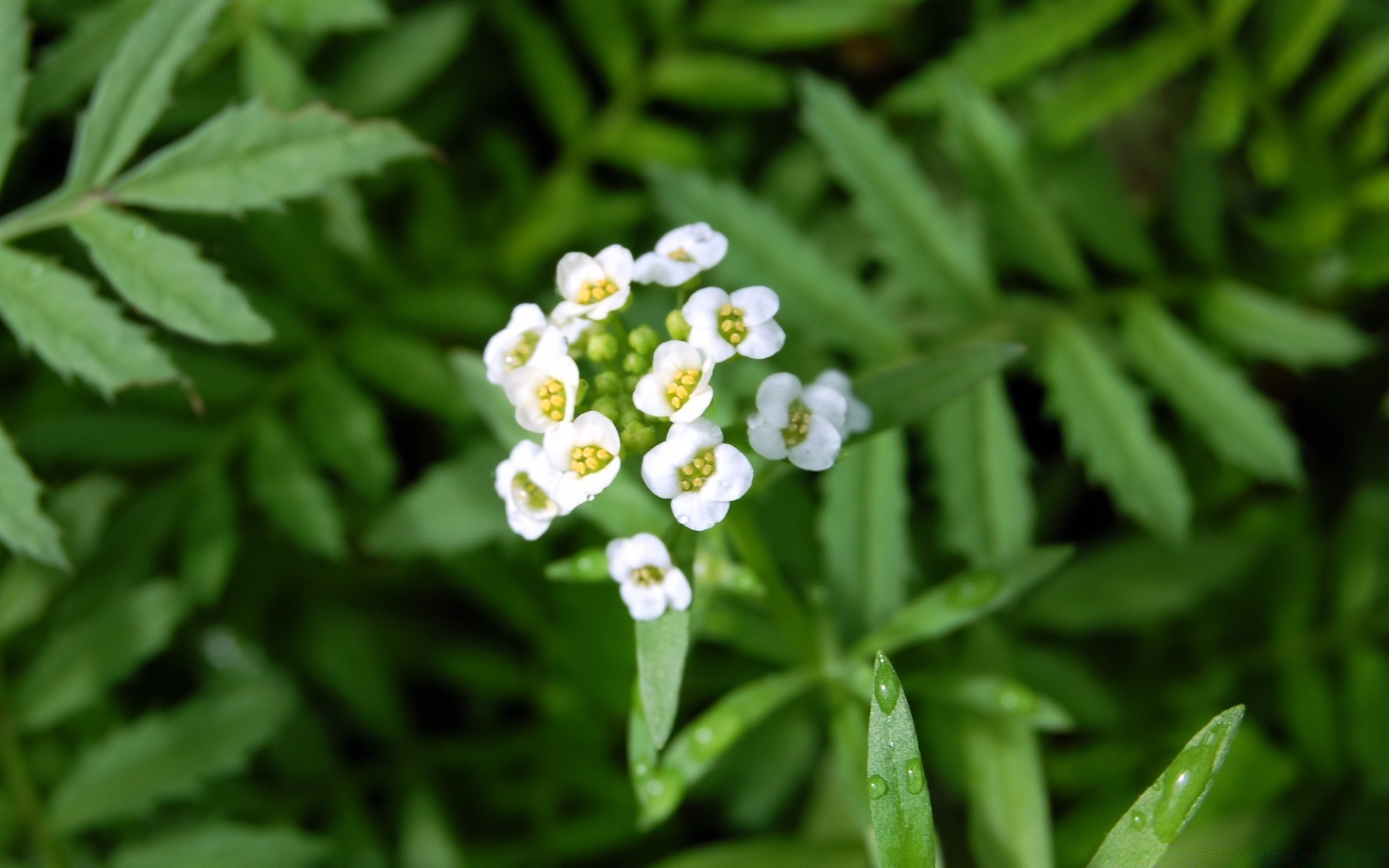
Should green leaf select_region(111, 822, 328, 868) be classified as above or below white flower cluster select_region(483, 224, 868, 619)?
below

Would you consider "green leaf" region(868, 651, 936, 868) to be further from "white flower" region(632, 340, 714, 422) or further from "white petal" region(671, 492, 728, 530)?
"white flower" region(632, 340, 714, 422)

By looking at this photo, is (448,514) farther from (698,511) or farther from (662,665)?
(698,511)

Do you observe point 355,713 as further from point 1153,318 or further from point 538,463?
point 1153,318

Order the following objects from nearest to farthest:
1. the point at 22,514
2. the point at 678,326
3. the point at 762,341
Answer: the point at 762,341 → the point at 678,326 → the point at 22,514

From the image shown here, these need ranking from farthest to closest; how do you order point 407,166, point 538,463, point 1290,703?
point 407,166, point 1290,703, point 538,463

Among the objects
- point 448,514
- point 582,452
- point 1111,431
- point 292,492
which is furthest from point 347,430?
point 1111,431

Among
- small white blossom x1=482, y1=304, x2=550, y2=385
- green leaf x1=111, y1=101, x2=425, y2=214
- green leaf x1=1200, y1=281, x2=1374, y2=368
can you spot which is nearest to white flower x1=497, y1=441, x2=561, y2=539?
small white blossom x1=482, y1=304, x2=550, y2=385

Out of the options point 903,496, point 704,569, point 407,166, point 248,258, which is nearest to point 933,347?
point 903,496
